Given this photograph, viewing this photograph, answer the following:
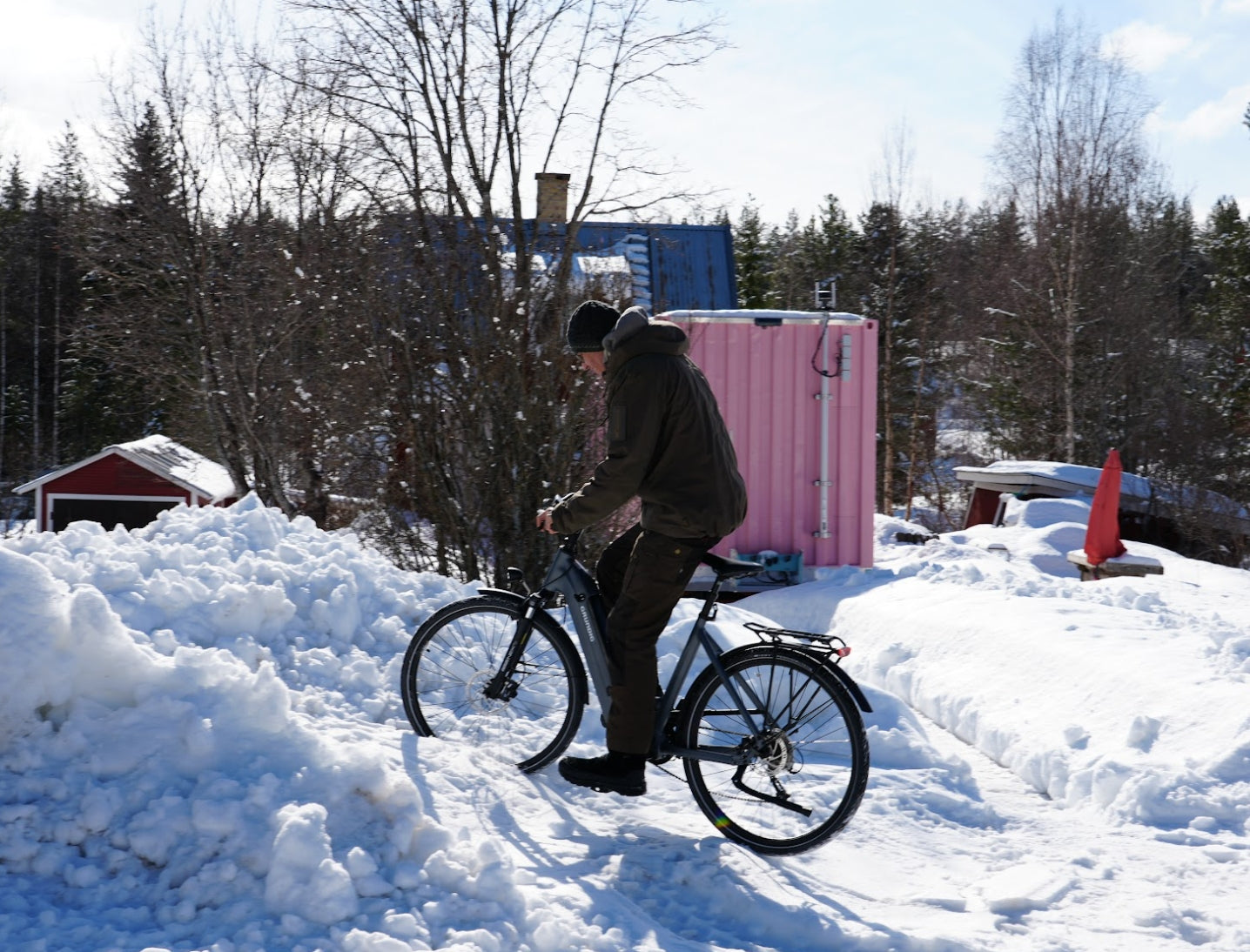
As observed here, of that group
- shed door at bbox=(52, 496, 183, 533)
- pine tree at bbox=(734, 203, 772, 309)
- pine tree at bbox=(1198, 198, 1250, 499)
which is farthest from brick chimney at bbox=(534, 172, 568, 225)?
pine tree at bbox=(734, 203, 772, 309)

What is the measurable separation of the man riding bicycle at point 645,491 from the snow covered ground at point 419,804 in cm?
41

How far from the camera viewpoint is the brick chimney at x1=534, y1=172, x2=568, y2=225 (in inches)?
397

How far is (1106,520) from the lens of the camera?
12.0 m

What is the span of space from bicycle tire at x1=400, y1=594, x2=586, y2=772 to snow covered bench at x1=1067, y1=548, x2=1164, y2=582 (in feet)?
28.8

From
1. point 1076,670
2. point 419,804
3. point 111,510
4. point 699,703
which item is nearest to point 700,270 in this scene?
point 111,510

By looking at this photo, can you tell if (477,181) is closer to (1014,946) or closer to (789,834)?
(789,834)

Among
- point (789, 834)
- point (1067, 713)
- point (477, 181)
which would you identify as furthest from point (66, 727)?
point (477, 181)

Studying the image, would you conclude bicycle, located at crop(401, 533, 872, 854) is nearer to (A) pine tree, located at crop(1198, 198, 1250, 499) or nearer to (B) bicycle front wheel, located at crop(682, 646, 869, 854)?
(B) bicycle front wheel, located at crop(682, 646, 869, 854)

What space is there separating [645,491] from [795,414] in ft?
25.1

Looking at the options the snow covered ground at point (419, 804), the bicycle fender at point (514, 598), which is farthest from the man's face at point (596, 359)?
the snow covered ground at point (419, 804)

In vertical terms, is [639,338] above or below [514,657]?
above

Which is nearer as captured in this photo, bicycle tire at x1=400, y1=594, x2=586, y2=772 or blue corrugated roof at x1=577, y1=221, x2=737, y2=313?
bicycle tire at x1=400, y1=594, x2=586, y2=772

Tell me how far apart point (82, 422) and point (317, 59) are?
32.7 metres

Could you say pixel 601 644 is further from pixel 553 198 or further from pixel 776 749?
pixel 553 198
